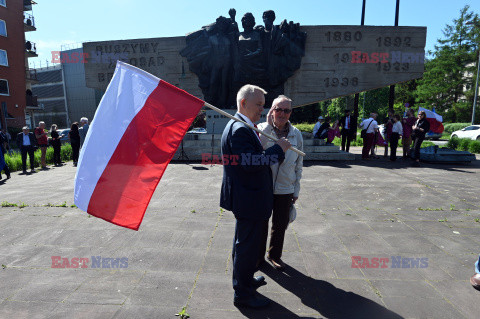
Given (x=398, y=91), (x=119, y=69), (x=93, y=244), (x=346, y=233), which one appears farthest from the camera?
(x=398, y=91)

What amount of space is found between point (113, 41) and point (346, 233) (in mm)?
14376

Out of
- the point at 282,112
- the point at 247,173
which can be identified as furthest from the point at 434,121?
the point at 247,173

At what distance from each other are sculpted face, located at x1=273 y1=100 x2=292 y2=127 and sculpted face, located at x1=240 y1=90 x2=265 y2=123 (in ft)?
1.18

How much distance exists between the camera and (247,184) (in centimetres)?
239

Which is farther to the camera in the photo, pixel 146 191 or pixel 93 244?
pixel 93 244

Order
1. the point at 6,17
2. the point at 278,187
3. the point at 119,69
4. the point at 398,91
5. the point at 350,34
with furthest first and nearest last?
1. the point at 398,91
2. the point at 6,17
3. the point at 350,34
4. the point at 278,187
5. the point at 119,69

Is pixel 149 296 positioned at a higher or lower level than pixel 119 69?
lower

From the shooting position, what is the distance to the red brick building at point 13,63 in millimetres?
26531

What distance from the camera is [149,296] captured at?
269 centimetres

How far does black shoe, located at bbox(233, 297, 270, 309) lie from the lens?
8.14 ft

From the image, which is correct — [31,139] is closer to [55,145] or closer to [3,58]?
[55,145]

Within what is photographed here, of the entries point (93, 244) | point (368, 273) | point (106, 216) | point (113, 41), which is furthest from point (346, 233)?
point (113, 41)

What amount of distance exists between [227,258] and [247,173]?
150cm

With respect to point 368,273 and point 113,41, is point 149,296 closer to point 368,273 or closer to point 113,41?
point 368,273
